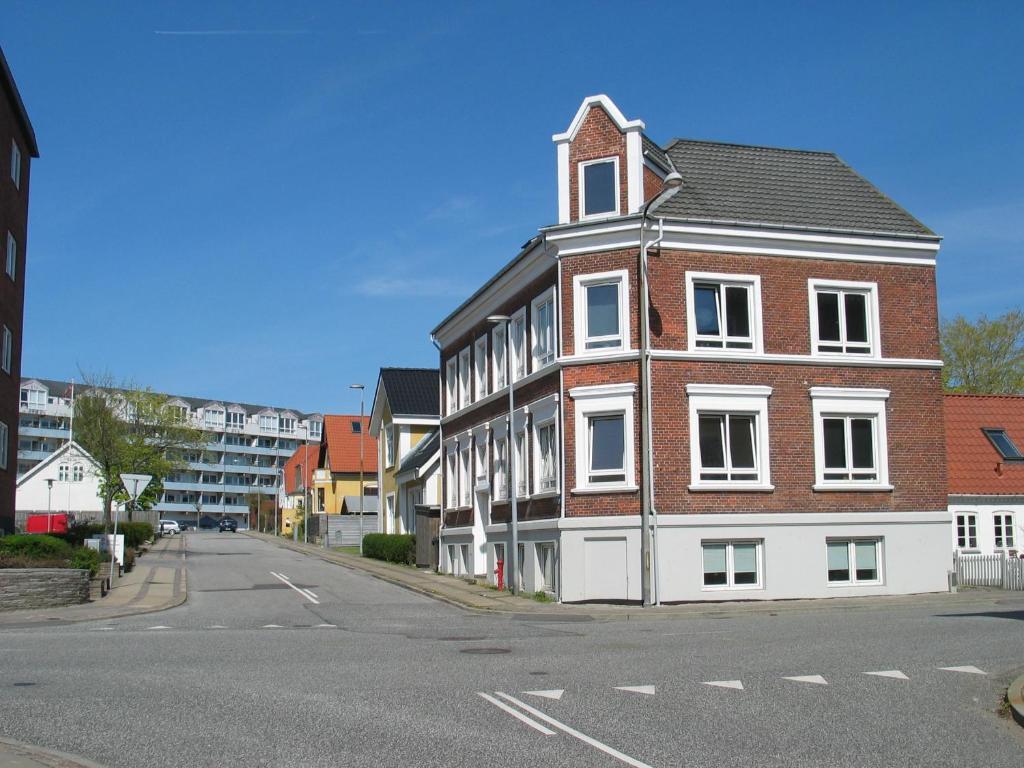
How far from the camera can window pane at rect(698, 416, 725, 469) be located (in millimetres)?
27312

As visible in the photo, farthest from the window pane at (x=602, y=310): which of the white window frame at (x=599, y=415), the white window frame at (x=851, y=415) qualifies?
the white window frame at (x=851, y=415)

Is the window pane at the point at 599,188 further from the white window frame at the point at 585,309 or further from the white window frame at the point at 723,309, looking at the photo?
the white window frame at the point at 723,309

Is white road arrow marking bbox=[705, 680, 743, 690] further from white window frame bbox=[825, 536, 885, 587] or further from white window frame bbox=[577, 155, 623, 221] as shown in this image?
white window frame bbox=[577, 155, 623, 221]

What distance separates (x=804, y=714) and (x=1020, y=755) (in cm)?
198

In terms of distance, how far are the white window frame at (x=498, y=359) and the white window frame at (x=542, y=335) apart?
11.3ft

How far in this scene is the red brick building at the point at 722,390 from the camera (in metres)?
26.8

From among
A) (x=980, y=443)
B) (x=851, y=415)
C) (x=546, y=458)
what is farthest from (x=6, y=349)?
(x=980, y=443)

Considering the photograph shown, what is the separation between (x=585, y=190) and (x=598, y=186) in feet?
1.13

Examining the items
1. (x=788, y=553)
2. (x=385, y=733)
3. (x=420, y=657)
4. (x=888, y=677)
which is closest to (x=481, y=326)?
(x=788, y=553)

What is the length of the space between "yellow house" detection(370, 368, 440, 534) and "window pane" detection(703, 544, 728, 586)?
68.7ft

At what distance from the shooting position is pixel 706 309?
28.0 metres

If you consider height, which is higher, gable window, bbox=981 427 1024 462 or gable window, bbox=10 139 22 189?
gable window, bbox=10 139 22 189

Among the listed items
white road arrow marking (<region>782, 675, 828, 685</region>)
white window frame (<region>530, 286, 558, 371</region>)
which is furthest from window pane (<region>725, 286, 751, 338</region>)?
white road arrow marking (<region>782, 675, 828, 685</region>)

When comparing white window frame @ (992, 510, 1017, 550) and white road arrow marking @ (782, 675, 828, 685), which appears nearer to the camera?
white road arrow marking @ (782, 675, 828, 685)
